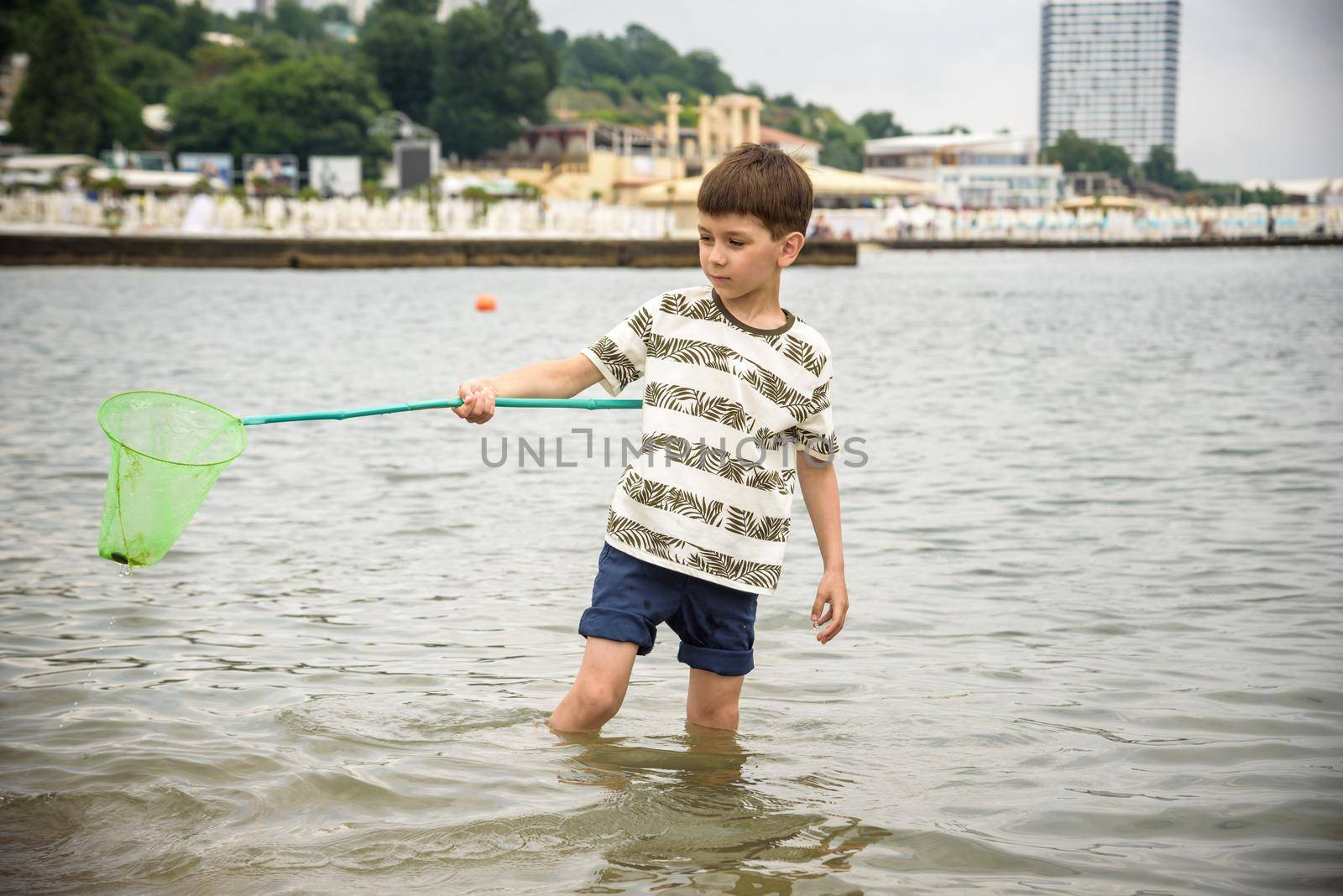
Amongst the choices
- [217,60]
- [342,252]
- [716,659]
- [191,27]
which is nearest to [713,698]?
[716,659]

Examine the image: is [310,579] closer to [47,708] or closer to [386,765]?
[47,708]

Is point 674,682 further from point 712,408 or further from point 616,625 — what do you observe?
point 712,408

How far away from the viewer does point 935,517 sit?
784 centimetres

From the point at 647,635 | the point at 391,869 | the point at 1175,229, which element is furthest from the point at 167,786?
the point at 1175,229

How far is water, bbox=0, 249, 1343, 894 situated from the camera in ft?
10.9

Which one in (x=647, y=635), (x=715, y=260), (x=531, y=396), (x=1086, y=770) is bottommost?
(x=1086, y=770)

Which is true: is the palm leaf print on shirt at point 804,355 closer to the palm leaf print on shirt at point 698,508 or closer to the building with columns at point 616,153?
the palm leaf print on shirt at point 698,508

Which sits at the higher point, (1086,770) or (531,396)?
(531,396)

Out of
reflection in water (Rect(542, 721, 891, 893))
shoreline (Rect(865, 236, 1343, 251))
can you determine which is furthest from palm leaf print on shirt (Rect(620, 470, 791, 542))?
shoreline (Rect(865, 236, 1343, 251))

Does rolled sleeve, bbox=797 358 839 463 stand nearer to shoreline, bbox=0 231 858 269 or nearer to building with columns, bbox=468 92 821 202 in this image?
shoreline, bbox=0 231 858 269

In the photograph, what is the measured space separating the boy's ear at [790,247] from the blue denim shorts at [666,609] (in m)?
0.78

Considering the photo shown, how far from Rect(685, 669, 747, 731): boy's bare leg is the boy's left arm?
11.8 inches

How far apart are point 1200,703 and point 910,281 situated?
131 feet

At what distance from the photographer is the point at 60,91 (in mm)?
98625
